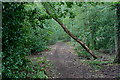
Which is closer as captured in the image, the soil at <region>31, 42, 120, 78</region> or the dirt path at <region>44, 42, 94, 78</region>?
the soil at <region>31, 42, 120, 78</region>

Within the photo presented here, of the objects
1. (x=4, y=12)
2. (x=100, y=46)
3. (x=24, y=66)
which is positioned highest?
(x=4, y=12)

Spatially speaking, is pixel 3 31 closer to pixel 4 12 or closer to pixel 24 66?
pixel 4 12

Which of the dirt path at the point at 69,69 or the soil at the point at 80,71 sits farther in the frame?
the dirt path at the point at 69,69

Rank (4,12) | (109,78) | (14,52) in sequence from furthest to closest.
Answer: (109,78)
(14,52)
(4,12)

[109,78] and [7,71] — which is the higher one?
[7,71]

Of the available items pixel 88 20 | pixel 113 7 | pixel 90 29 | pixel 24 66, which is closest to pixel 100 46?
pixel 90 29

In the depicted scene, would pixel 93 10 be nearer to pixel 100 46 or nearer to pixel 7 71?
pixel 100 46

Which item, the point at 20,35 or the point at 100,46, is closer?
the point at 20,35

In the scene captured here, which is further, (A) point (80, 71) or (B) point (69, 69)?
(B) point (69, 69)

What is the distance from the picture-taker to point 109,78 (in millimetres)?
5727

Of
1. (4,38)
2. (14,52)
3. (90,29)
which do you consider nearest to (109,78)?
(14,52)

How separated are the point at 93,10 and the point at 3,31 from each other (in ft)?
36.1

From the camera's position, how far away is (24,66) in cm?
414

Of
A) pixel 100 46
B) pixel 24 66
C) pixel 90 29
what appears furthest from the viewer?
pixel 100 46
